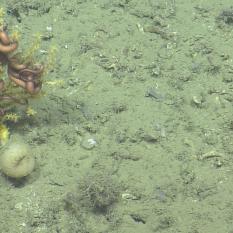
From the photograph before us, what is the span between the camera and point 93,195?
4266mm

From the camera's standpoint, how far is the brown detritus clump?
424 centimetres

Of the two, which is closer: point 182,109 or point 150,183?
point 150,183

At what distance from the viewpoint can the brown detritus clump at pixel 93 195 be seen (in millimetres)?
4238

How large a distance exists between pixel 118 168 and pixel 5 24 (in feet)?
8.57

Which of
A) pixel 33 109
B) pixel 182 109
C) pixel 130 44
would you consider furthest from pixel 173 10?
pixel 33 109

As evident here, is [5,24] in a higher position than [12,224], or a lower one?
higher

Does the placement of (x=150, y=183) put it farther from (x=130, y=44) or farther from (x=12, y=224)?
(x=130, y=44)

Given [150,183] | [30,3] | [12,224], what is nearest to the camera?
[12,224]

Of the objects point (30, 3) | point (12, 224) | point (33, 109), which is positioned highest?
point (30, 3)

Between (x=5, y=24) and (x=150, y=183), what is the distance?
295 cm

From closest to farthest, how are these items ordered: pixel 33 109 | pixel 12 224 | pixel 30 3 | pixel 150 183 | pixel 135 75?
pixel 12 224 → pixel 150 183 → pixel 33 109 → pixel 135 75 → pixel 30 3

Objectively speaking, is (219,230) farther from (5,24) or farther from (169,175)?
(5,24)

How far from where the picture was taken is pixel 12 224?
161 inches

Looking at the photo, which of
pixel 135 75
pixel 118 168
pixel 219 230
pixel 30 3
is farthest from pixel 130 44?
pixel 219 230
